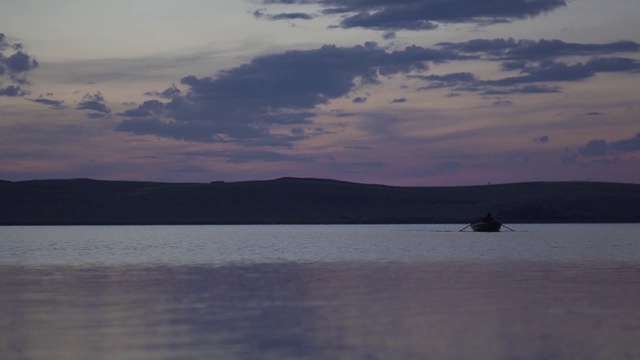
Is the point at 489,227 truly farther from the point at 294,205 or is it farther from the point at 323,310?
the point at 294,205

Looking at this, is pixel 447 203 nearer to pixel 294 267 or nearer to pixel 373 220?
pixel 373 220

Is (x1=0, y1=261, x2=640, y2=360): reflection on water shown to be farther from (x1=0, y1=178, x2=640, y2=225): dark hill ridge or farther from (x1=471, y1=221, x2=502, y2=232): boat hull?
(x1=0, y1=178, x2=640, y2=225): dark hill ridge

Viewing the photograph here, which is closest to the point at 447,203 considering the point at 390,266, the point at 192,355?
the point at 390,266

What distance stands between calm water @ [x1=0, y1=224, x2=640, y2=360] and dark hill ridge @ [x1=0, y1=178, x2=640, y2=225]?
393ft

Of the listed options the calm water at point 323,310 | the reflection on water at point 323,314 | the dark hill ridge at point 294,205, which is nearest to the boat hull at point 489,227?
the dark hill ridge at point 294,205

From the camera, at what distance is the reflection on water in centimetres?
1933

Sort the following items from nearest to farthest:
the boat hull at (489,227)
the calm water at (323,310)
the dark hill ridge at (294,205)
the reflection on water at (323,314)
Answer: the reflection on water at (323,314) → the calm water at (323,310) → the boat hull at (489,227) → the dark hill ridge at (294,205)

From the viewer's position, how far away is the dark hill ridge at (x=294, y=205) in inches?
6516

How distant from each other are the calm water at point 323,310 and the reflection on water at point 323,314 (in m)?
0.03

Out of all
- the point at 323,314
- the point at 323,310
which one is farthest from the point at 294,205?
the point at 323,314

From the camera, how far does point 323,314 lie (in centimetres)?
2472

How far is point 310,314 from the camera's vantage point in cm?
2472

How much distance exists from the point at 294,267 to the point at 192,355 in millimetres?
23863

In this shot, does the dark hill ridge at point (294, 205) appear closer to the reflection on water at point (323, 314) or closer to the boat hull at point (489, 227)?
the boat hull at point (489, 227)
